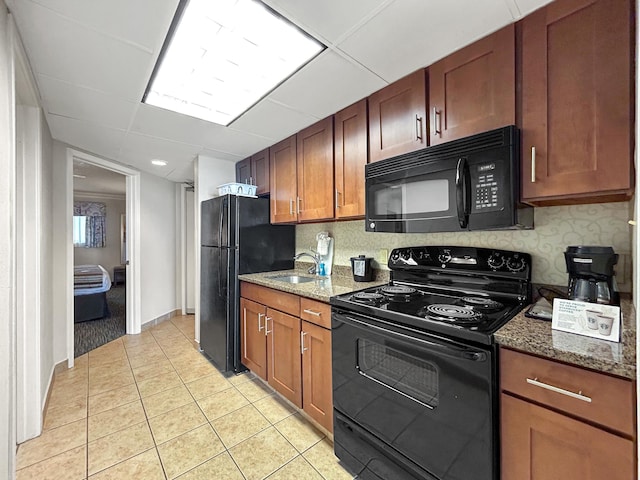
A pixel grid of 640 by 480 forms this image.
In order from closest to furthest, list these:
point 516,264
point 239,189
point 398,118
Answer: point 516,264 < point 398,118 < point 239,189

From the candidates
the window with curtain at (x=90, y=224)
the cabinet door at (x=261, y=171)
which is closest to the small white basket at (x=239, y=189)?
the cabinet door at (x=261, y=171)

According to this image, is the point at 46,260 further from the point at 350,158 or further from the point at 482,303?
the point at 482,303

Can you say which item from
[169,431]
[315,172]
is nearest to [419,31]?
[315,172]

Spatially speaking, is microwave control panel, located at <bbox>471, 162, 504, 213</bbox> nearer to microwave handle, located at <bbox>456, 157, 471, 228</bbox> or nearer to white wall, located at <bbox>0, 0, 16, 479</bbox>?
microwave handle, located at <bbox>456, 157, 471, 228</bbox>

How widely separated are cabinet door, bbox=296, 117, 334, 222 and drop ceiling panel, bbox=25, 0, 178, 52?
3.77 ft

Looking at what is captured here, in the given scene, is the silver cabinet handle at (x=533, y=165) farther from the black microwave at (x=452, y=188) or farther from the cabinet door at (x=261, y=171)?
the cabinet door at (x=261, y=171)

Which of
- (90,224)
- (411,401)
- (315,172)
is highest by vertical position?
(315,172)

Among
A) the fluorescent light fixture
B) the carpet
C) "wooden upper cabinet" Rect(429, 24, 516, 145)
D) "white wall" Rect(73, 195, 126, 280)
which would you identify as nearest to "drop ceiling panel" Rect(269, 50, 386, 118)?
the fluorescent light fixture

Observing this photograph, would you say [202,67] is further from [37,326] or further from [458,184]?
[37,326]

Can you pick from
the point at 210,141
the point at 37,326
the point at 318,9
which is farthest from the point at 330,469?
the point at 210,141

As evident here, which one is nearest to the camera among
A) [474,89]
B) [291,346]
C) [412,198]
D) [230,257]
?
[474,89]

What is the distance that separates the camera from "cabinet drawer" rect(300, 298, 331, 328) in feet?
5.46

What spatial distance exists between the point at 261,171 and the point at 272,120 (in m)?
0.78

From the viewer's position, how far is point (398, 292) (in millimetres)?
1655
